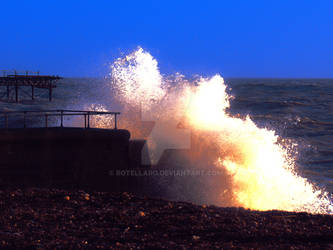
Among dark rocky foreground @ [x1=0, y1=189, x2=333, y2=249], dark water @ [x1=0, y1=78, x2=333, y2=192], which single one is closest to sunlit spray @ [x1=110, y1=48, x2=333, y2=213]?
dark water @ [x1=0, y1=78, x2=333, y2=192]

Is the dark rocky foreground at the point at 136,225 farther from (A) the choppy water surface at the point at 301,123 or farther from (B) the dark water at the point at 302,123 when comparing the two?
Answer: (B) the dark water at the point at 302,123

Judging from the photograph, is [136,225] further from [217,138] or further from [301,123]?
[301,123]

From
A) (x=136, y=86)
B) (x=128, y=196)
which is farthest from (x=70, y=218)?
(x=136, y=86)

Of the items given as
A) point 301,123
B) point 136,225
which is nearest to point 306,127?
point 301,123

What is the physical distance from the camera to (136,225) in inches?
279

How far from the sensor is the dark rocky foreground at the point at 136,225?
621cm

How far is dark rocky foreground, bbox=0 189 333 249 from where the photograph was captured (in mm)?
6215

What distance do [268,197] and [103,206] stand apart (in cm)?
659

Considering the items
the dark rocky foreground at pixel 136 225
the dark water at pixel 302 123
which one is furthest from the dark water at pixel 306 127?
the dark rocky foreground at pixel 136 225

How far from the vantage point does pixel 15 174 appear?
11039 mm

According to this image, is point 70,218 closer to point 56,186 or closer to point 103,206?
point 103,206

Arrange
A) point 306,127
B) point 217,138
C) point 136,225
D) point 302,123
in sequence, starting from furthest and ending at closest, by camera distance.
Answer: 1. point 302,123
2. point 306,127
3. point 217,138
4. point 136,225

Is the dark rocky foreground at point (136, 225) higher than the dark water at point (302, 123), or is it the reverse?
the dark water at point (302, 123)

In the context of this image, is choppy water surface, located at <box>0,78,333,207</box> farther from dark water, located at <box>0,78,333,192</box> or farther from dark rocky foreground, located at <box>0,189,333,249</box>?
dark rocky foreground, located at <box>0,189,333,249</box>
